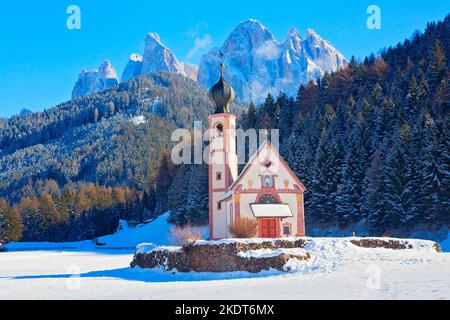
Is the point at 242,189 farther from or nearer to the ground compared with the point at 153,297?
farther from the ground

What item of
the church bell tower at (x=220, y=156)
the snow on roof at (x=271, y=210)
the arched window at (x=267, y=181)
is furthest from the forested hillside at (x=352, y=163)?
the church bell tower at (x=220, y=156)

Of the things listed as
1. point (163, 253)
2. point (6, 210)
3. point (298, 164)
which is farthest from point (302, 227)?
point (6, 210)

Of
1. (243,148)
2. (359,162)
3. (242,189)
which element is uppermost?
(243,148)

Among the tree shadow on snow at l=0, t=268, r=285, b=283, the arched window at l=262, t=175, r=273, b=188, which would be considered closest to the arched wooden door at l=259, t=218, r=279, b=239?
the arched window at l=262, t=175, r=273, b=188

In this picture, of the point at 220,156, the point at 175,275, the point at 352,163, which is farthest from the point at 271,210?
the point at 352,163

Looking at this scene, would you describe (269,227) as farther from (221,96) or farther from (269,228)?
(221,96)

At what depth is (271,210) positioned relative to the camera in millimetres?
38594

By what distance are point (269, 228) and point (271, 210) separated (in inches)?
53.8

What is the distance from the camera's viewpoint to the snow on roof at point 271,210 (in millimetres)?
38125

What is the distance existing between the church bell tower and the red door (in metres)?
4.13

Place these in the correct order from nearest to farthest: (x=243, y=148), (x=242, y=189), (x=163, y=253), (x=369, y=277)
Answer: (x=369, y=277) < (x=163, y=253) < (x=242, y=189) < (x=243, y=148)
